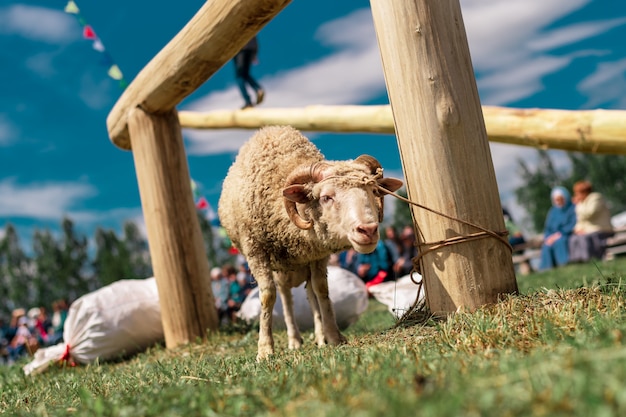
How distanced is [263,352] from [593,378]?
9.42 ft

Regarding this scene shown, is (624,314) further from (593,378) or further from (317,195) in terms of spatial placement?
(317,195)

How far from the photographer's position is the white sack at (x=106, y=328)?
6.33 m

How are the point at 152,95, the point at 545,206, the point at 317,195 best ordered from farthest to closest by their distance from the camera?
the point at 545,206
the point at 152,95
the point at 317,195

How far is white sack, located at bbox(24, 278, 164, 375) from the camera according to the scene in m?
6.33

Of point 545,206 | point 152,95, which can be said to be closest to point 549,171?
point 545,206

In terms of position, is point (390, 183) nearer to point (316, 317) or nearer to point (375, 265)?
point (316, 317)

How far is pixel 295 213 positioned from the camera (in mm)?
3730

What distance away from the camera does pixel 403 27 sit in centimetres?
342

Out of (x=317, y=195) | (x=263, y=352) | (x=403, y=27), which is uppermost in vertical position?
(x=403, y=27)

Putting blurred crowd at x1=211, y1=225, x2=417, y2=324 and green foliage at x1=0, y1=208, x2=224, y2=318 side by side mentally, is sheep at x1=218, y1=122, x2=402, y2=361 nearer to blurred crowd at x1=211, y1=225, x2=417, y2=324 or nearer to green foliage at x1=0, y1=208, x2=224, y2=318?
blurred crowd at x1=211, y1=225, x2=417, y2=324

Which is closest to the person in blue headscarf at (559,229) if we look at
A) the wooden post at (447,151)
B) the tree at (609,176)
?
the wooden post at (447,151)

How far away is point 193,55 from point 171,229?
1.88 meters

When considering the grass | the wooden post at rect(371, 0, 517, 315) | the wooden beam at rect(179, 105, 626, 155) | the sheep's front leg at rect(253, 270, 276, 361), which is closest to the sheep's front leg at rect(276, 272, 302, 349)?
the sheep's front leg at rect(253, 270, 276, 361)

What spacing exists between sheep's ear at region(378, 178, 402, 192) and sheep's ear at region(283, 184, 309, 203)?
1.46ft
